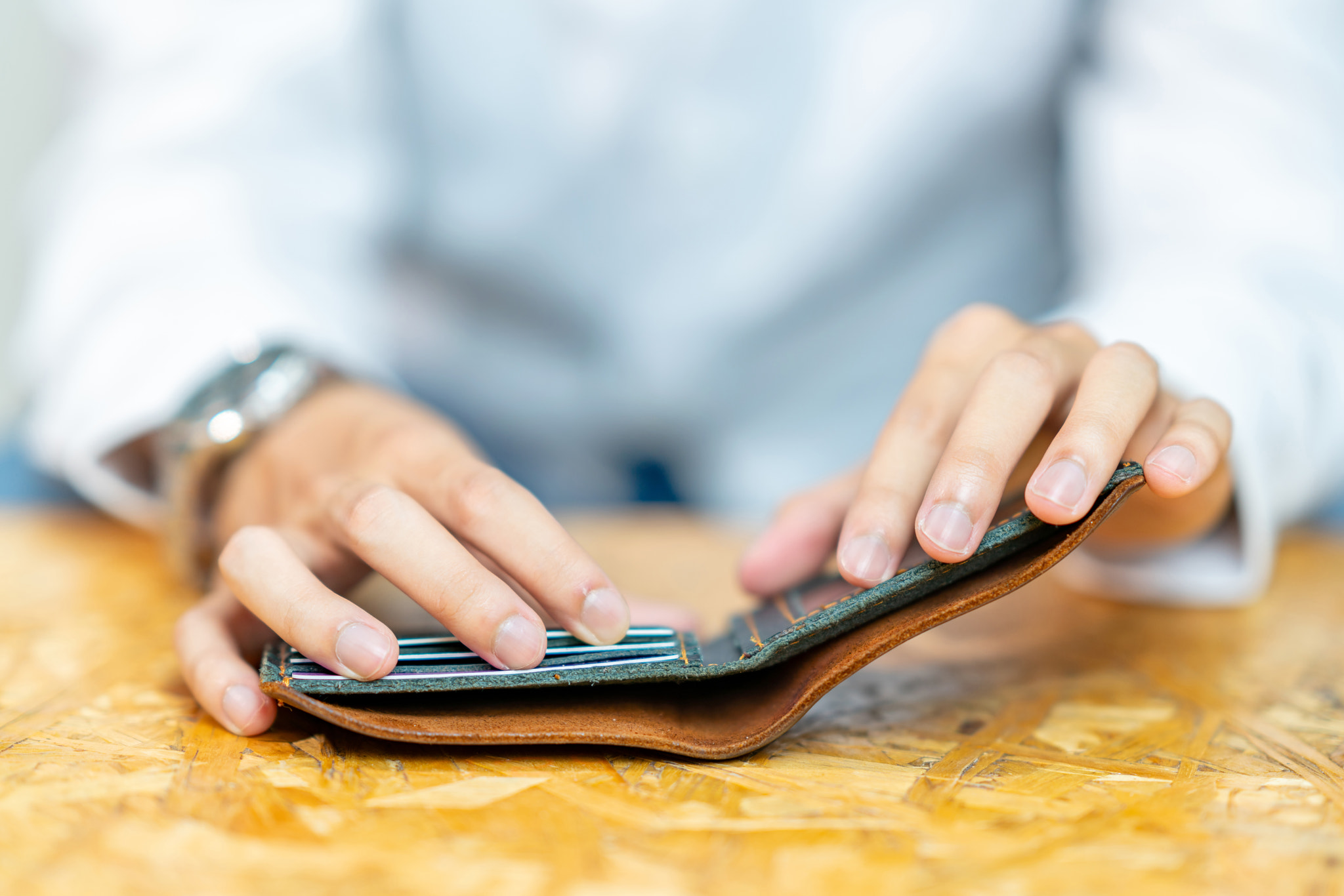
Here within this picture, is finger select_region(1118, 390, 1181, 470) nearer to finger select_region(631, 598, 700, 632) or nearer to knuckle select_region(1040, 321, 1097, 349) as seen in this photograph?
knuckle select_region(1040, 321, 1097, 349)

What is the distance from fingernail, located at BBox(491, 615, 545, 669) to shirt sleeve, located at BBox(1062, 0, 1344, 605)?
613mm

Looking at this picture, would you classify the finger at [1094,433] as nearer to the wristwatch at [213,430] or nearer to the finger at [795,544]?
the finger at [795,544]

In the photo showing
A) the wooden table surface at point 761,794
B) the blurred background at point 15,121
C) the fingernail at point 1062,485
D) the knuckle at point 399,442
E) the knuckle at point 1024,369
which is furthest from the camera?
the blurred background at point 15,121

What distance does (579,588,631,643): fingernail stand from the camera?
1.79 ft

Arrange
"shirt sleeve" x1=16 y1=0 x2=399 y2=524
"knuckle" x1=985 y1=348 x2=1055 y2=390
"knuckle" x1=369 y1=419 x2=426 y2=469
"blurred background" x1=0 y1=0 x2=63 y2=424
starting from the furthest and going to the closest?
"blurred background" x1=0 y1=0 x2=63 y2=424 < "shirt sleeve" x1=16 y1=0 x2=399 y2=524 < "knuckle" x1=369 y1=419 x2=426 y2=469 < "knuckle" x1=985 y1=348 x2=1055 y2=390

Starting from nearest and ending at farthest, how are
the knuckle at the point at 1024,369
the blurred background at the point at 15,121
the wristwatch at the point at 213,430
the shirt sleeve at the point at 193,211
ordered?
the knuckle at the point at 1024,369 < the wristwatch at the point at 213,430 < the shirt sleeve at the point at 193,211 < the blurred background at the point at 15,121

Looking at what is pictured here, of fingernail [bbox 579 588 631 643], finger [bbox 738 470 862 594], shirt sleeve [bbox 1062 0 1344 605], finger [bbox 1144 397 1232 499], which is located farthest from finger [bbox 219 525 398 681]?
shirt sleeve [bbox 1062 0 1344 605]

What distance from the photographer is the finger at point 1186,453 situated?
1.72 ft

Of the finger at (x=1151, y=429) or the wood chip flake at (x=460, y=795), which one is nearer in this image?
the wood chip flake at (x=460, y=795)

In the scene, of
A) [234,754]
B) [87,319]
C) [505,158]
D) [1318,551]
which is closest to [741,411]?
[505,158]

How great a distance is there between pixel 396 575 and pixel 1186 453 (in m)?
0.48

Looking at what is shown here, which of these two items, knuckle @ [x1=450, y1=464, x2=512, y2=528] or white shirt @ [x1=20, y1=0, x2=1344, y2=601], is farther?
white shirt @ [x1=20, y1=0, x2=1344, y2=601]

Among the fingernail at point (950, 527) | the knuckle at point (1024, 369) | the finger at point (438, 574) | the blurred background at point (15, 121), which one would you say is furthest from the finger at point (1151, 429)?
the blurred background at point (15, 121)

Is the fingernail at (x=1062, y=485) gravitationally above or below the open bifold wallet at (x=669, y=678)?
above
